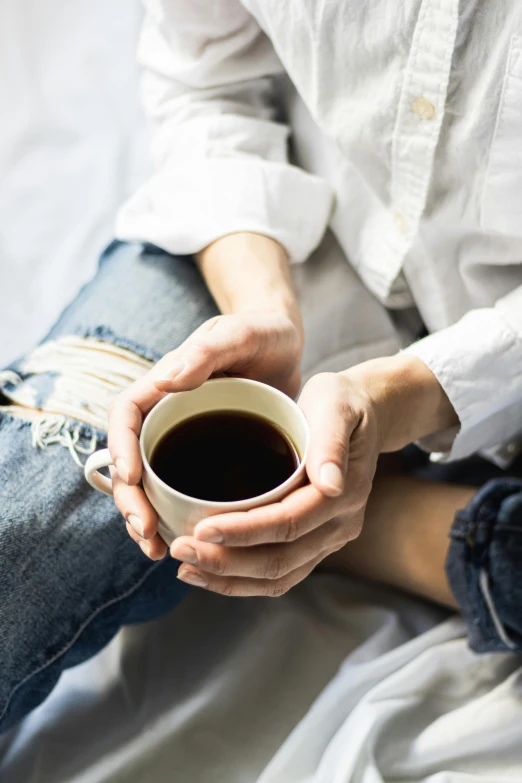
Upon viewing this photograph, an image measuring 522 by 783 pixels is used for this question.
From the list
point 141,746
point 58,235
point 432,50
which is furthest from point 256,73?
point 141,746

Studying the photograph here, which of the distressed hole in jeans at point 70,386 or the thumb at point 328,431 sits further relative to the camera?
the distressed hole in jeans at point 70,386

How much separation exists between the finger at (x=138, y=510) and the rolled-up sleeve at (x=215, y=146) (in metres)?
0.32

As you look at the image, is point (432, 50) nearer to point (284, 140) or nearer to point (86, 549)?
point (284, 140)

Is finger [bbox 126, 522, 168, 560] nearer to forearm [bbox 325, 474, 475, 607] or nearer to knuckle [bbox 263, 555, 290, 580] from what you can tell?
knuckle [bbox 263, 555, 290, 580]

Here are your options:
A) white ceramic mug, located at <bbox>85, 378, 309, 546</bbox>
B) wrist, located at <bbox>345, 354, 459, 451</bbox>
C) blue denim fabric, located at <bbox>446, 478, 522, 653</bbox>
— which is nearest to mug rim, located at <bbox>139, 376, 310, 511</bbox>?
white ceramic mug, located at <bbox>85, 378, 309, 546</bbox>

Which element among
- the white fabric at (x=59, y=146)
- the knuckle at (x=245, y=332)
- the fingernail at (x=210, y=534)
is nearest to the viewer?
the fingernail at (x=210, y=534)

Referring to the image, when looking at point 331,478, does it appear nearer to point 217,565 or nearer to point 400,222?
point 217,565

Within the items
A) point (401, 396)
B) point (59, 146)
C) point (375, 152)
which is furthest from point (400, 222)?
point (59, 146)

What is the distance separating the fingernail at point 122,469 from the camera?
449 millimetres

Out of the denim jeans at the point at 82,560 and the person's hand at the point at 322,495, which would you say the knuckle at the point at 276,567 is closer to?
the person's hand at the point at 322,495

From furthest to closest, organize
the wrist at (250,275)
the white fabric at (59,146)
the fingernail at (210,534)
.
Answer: the white fabric at (59,146) < the wrist at (250,275) < the fingernail at (210,534)

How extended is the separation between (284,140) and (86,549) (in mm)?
463

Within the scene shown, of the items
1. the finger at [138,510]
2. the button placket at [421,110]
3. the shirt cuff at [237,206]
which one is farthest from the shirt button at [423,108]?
the finger at [138,510]

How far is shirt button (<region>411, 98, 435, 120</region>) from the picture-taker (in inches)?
23.0
